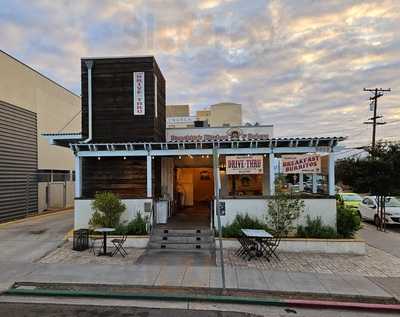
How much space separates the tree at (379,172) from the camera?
1462 cm

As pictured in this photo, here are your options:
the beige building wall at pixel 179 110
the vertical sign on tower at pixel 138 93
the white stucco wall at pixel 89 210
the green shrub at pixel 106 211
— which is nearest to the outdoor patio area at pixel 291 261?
the green shrub at pixel 106 211

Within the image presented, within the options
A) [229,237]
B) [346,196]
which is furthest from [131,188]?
[346,196]

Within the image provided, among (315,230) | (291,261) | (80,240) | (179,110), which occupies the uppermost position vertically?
(179,110)

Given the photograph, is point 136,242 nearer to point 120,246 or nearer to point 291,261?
point 120,246

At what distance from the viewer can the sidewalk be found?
23.4 feet

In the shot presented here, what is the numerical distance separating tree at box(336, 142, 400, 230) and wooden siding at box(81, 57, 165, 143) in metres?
9.42

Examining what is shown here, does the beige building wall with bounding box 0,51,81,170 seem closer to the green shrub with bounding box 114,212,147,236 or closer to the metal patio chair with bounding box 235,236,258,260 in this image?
the green shrub with bounding box 114,212,147,236

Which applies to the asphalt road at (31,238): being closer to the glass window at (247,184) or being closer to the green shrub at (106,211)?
the green shrub at (106,211)

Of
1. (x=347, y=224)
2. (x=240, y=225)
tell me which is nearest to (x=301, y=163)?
(x=347, y=224)

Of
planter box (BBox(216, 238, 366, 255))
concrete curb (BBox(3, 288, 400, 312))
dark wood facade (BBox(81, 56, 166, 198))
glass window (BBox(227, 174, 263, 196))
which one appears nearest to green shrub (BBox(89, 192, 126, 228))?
dark wood facade (BBox(81, 56, 166, 198))

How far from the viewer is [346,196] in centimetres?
2238

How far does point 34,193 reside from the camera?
19719mm

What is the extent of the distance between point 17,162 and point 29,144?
66.2 inches

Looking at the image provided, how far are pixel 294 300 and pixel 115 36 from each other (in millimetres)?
11272
